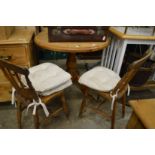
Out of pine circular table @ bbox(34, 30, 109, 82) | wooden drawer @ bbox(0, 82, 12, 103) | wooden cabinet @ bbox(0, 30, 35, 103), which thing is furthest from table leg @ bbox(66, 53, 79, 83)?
wooden drawer @ bbox(0, 82, 12, 103)

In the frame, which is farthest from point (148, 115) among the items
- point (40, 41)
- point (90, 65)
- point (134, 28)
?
point (90, 65)

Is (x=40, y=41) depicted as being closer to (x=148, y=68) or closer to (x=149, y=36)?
(x=149, y=36)

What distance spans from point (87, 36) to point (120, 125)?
98 cm

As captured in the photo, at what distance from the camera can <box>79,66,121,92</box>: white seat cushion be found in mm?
1412

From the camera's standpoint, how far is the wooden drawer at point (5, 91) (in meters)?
1.64

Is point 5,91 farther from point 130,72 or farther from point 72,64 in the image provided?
point 130,72

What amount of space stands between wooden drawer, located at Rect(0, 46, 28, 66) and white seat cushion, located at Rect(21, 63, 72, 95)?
17 centimetres

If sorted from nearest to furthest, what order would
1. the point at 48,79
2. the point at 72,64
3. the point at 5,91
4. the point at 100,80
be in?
the point at 48,79
the point at 100,80
the point at 5,91
the point at 72,64

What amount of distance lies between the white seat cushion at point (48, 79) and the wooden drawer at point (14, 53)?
0.17 meters

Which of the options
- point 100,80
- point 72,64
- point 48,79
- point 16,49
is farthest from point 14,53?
point 100,80

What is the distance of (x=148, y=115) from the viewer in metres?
0.79

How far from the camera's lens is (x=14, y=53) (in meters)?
1.50

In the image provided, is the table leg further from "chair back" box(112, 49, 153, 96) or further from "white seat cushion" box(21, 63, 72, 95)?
"chair back" box(112, 49, 153, 96)

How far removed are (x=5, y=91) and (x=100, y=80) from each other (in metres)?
0.99
